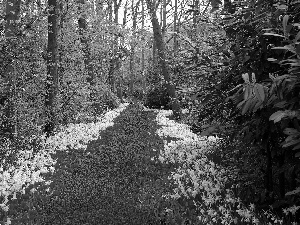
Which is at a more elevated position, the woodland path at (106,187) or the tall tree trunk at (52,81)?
the tall tree trunk at (52,81)

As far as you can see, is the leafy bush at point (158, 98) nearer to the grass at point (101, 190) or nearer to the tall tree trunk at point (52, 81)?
the tall tree trunk at point (52, 81)

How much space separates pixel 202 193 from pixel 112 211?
1631mm

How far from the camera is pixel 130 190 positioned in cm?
720

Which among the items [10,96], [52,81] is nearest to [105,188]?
[10,96]

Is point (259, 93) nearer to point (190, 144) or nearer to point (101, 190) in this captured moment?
point (101, 190)

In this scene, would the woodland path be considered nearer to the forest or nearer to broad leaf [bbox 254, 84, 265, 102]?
the forest

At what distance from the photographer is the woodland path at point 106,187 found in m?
5.87

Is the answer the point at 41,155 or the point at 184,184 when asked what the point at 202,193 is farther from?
the point at 41,155

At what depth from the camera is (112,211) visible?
20.0ft

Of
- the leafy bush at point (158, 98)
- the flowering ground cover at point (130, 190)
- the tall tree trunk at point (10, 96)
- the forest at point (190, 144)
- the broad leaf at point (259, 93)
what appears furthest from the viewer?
the leafy bush at point (158, 98)

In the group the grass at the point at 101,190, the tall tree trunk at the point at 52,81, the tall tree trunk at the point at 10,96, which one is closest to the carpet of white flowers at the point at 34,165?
the grass at the point at 101,190

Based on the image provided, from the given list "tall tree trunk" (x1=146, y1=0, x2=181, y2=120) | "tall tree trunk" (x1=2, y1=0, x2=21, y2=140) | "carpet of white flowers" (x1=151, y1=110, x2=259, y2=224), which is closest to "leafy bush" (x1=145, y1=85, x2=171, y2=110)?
"tall tree trunk" (x1=146, y1=0, x2=181, y2=120)

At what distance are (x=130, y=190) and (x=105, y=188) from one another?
567mm

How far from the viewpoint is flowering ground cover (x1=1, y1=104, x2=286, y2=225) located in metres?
5.49
